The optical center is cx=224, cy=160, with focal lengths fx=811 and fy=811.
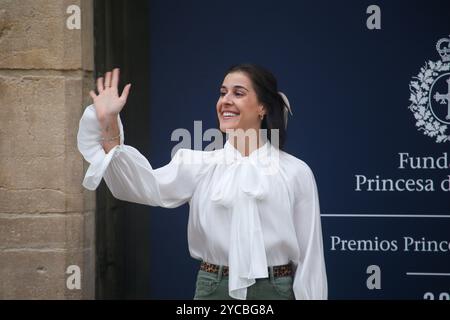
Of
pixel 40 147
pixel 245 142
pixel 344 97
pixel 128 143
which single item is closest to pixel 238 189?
pixel 245 142

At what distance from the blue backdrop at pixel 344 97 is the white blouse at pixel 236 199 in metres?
1.59

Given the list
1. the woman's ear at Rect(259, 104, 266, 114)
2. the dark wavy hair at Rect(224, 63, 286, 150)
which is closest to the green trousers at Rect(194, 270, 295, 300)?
the dark wavy hair at Rect(224, 63, 286, 150)

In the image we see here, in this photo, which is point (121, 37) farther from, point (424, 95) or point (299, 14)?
point (424, 95)

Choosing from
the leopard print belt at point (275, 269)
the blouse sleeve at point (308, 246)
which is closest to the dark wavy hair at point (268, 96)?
the blouse sleeve at point (308, 246)

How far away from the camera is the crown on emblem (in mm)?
5023

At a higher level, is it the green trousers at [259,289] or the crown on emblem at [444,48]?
the crown on emblem at [444,48]

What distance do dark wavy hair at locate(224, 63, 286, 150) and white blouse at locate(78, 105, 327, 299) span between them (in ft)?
0.39

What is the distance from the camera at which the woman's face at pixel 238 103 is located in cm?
357

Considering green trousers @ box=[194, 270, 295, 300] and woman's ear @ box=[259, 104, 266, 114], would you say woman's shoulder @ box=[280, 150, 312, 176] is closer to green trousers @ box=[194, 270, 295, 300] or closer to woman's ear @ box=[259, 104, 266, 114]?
woman's ear @ box=[259, 104, 266, 114]

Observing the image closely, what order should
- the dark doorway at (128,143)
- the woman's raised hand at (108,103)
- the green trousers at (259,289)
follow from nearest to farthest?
the woman's raised hand at (108,103), the green trousers at (259,289), the dark doorway at (128,143)

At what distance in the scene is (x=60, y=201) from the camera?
4.52 m

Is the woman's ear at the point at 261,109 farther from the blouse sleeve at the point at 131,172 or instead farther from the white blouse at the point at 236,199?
the blouse sleeve at the point at 131,172

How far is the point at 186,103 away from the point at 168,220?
2.54 feet
